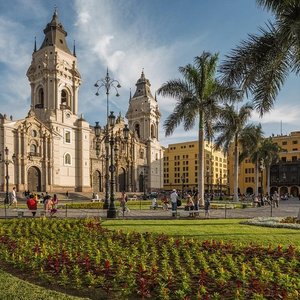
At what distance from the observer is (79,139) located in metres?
61.0

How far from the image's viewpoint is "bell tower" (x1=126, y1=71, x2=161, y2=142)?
254ft

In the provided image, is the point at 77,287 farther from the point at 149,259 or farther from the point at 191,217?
the point at 191,217

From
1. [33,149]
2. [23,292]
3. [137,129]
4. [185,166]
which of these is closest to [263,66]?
[23,292]

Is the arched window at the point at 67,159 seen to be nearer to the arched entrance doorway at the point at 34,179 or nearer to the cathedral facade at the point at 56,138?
the cathedral facade at the point at 56,138

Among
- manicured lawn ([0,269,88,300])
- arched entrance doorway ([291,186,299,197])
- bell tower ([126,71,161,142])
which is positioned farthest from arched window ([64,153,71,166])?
arched entrance doorway ([291,186,299,197])

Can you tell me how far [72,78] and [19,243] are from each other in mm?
52848

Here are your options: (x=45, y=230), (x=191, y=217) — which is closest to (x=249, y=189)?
(x=191, y=217)

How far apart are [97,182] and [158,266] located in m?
57.8

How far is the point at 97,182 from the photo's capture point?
65.6 m

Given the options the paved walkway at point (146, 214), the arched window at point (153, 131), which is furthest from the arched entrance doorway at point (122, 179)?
the paved walkway at point (146, 214)

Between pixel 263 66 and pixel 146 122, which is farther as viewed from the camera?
pixel 146 122

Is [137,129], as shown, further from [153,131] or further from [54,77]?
[54,77]

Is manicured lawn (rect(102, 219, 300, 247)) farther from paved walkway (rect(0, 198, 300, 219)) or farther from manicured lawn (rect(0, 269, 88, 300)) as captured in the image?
manicured lawn (rect(0, 269, 88, 300))

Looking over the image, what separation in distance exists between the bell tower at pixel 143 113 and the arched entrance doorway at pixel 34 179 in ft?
91.2
